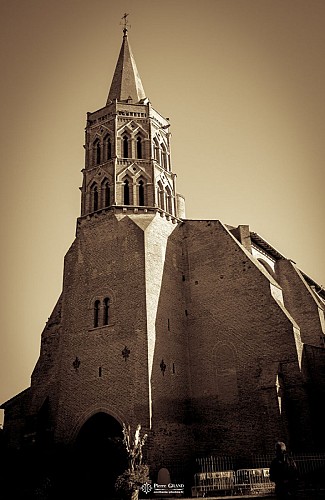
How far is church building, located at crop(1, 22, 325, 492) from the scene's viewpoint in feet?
78.9

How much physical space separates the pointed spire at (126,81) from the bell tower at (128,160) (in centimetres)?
8

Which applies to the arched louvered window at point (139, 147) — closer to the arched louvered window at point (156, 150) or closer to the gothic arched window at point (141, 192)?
the arched louvered window at point (156, 150)

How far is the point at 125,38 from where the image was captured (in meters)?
40.2

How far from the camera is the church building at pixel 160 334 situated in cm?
2405

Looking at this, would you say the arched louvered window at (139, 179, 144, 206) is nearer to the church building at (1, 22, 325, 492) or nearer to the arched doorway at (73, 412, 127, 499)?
the church building at (1, 22, 325, 492)

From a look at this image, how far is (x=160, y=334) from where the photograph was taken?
26.2m

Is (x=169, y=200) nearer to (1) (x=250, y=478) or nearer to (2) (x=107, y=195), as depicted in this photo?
(2) (x=107, y=195)

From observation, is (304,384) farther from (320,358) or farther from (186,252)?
(186,252)

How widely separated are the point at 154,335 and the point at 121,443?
18.1 ft

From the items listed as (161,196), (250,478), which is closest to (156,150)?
(161,196)

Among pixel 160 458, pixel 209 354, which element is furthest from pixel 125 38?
pixel 160 458

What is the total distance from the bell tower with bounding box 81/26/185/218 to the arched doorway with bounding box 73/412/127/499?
12292 millimetres

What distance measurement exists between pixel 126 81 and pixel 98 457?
84.1ft

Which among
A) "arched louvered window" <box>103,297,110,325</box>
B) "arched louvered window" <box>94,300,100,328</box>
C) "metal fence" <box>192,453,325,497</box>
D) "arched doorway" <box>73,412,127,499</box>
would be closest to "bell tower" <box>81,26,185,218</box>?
"arched louvered window" <box>103,297,110,325</box>
